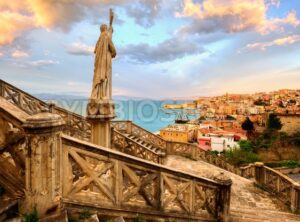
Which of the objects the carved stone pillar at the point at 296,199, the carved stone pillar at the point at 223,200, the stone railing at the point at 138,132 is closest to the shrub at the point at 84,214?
the carved stone pillar at the point at 223,200

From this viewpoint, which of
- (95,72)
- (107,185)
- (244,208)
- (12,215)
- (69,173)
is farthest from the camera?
(244,208)

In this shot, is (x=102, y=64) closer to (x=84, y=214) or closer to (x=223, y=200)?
(x=84, y=214)

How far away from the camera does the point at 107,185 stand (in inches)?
139

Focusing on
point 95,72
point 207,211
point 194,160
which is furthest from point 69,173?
point 194,160

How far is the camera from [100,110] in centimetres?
721

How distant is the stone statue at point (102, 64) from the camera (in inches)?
288

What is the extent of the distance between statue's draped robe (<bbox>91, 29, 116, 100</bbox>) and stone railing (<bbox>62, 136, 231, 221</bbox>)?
9.75 ft

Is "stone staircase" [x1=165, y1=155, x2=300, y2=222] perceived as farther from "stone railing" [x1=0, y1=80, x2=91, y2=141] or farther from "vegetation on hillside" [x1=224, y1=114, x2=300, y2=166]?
"vegetation on hillside" [x1=224, y1=114, x2=300, y2=166]

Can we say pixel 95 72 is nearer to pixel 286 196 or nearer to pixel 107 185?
pixel 107 185

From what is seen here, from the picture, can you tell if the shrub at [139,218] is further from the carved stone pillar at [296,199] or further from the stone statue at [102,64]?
the carved stone pillar at [296,199]

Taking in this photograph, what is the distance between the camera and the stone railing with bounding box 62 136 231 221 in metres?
3.25

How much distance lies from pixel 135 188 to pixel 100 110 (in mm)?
3886

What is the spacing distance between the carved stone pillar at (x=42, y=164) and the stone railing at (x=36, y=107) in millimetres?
8978

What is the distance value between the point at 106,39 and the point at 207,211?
226 inches
